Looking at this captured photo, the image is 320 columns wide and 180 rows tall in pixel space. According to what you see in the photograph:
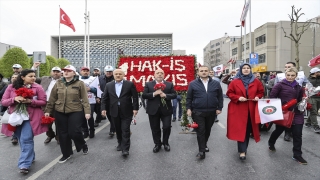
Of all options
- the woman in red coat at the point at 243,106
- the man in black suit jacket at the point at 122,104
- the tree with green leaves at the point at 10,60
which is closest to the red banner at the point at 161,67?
the man in black suit jacket at the point at 122,104

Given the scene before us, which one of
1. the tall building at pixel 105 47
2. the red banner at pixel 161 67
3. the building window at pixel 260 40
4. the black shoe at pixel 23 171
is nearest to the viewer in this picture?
the black shoe at pixel 23 171

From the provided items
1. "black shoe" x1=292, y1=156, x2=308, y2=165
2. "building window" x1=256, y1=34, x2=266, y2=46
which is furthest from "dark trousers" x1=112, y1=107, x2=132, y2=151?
"building window" x1=256, y1=34, x2=266, y2=46

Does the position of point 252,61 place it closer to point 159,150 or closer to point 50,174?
point 159,150

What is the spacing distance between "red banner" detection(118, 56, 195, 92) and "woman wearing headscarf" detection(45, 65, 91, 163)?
8.37ft

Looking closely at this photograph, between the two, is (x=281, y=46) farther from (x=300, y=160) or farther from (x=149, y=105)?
(x=149, y=105)

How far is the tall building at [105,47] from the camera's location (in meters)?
58.3

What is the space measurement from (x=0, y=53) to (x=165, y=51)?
41.7 meters

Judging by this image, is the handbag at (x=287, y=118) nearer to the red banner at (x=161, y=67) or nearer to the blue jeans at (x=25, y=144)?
the red banner at (x=161, y=67)

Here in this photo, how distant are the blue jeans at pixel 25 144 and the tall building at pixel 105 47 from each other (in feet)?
177

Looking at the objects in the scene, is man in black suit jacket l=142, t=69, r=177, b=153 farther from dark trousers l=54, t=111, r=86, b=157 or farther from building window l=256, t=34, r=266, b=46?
building window l=256, t=34, r=266, b=46

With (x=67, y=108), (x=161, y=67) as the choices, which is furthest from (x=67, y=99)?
(x=161, y=67)

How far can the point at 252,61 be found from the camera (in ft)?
75.2

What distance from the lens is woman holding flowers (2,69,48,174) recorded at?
176 inches

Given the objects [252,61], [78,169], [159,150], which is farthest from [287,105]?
[252,61]
